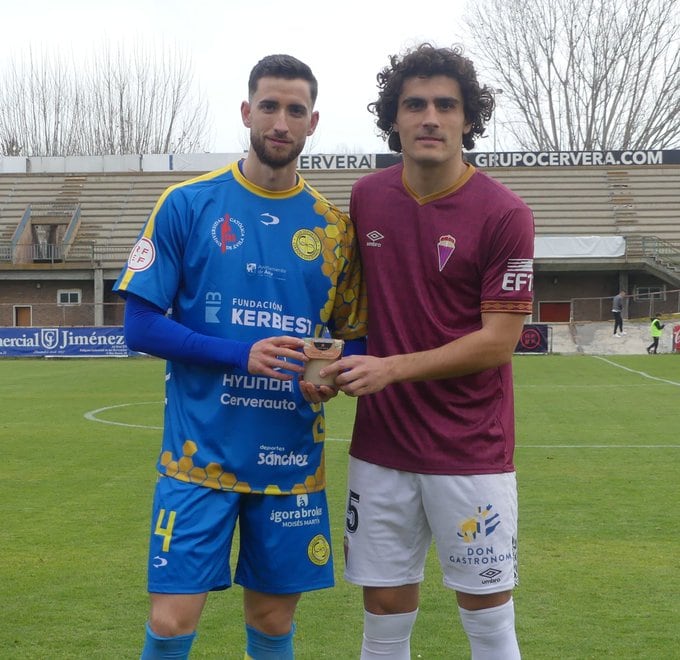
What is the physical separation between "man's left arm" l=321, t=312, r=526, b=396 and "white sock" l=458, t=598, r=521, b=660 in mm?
842

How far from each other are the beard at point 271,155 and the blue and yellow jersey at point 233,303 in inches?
4.7

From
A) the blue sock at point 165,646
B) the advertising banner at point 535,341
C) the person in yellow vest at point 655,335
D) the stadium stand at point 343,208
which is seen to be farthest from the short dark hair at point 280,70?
the stadium stand at point 343,208

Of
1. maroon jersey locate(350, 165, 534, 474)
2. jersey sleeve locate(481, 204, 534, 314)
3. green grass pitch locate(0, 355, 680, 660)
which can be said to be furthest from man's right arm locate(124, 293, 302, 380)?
green grass pitch locate(0, 355, 680, 660)

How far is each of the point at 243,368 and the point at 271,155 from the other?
2.47ft

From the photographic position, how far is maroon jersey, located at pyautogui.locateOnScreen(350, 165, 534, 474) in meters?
3.46

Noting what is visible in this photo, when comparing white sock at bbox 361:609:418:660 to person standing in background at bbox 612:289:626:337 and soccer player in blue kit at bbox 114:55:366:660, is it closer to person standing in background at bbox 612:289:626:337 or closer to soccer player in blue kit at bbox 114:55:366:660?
soccer player in blue kit at bbox 114:55:366:660

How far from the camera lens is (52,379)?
21.9 m

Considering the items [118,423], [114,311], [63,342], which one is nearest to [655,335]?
[63,342]

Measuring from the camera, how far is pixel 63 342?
31.6 metres

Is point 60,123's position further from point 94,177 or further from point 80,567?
point 80,567

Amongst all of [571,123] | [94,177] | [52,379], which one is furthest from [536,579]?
[571,123]

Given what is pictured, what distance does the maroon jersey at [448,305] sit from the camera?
11.4 feet

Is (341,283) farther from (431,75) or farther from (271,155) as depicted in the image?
(431,75)

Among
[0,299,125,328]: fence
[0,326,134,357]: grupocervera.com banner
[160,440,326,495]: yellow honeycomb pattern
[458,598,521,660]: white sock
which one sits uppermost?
[160,440,326,495]: yellow honeycomb pattern
